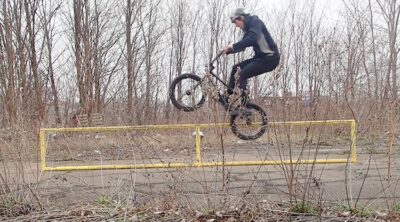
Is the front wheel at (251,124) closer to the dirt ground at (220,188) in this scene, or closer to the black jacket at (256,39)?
the dirt ground at (220,188)

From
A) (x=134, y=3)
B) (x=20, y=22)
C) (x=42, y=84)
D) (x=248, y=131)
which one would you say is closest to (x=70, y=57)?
(x=20, y=22)

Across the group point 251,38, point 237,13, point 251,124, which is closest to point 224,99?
point 251,124

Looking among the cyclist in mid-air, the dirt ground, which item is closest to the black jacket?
the cyclist in mid-air

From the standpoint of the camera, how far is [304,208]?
12.8 feet

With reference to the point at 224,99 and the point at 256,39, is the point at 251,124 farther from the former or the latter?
the point at 224,99

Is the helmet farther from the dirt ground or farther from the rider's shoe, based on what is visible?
the rider's shoe

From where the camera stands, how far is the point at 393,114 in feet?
13.8

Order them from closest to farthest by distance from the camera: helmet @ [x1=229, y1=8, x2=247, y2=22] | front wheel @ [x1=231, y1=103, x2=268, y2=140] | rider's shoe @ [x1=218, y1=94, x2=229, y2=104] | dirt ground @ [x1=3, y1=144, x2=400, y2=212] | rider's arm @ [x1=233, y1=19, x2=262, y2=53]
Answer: dirt ground @ [x1=3, y1=144, x2=400, y2=212], rider's shoe @ [x1=218, y1=94, x2=229, y2=104], front wheel @ [x1=231, y1=103, x2=268, y2=140], rider's arm @ [x1=233, y1=19, x2=262, y2=53], helmet @ [x1=229, y1=8, x2=247, y2=22]

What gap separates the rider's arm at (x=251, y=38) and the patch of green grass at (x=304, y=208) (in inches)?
131

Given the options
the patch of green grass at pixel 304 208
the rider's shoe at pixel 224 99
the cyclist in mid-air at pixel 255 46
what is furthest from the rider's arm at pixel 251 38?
the patch of green grass at pixel 304 208

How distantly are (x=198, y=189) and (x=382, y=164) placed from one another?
3.98 metres

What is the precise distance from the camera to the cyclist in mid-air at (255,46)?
6699mm

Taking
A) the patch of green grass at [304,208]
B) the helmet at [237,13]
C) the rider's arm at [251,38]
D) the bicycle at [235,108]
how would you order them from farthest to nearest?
the helmet at [237,13], the rider's arm at [251,38], the bicycle at [235,108], the patch of green grass at [304,208]

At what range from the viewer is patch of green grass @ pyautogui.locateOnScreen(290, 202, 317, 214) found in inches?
153
